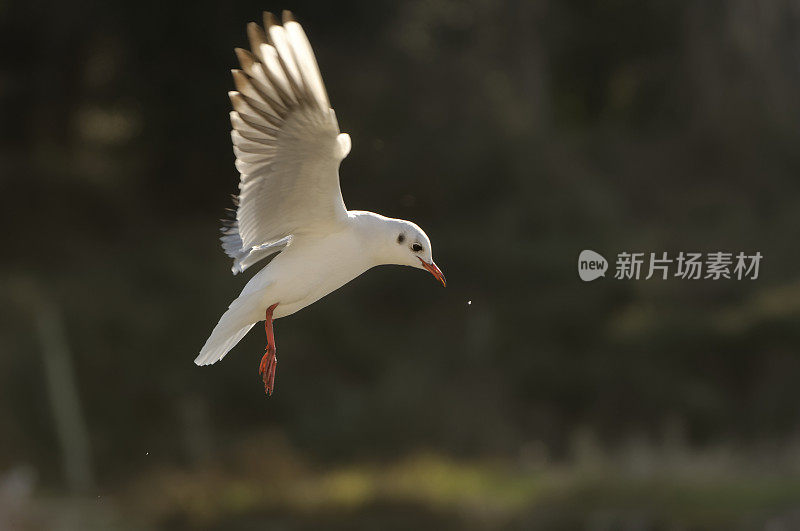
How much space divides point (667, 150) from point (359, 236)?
2951 mm

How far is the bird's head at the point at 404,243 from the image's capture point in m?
0.99

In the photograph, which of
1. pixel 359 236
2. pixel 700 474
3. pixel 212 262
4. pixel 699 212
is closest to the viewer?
pixel 359 236

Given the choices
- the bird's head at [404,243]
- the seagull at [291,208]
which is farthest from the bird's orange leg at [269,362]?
the bird's head at [404,243]

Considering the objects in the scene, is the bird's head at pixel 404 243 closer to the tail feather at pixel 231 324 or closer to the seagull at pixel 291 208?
the seagull at pixel 291 208

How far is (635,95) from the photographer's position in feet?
12.4

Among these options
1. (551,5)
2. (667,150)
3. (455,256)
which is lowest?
(455,256)

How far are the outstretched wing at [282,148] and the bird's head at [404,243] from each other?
0.16 ft

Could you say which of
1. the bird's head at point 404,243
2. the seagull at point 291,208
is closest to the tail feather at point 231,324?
the seagull at point 291,208

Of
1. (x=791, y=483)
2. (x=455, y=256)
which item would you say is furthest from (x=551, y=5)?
(x=791, y=483)

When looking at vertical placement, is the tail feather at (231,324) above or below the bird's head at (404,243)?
below

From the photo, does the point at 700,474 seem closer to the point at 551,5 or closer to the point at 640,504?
the point at 640,504

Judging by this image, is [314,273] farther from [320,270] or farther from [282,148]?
[282,148]

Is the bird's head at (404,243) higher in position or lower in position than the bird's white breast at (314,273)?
higher

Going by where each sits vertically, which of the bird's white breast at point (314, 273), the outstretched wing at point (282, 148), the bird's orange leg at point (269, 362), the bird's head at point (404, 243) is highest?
the outstretched wing at point (282, 148)
